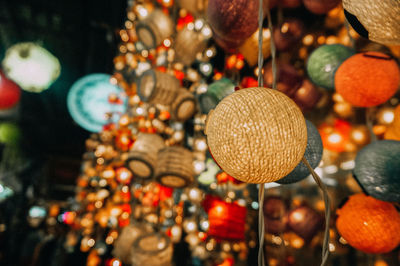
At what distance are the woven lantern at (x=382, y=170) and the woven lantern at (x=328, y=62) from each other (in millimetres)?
442

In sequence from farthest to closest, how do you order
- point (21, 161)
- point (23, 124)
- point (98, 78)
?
point (21, 161) < point (23, 124) < point (98, 78)

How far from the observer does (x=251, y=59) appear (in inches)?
62.6

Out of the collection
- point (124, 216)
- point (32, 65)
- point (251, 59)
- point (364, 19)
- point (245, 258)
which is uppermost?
point (32, 65)

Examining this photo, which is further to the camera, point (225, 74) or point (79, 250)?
point (79, 250)

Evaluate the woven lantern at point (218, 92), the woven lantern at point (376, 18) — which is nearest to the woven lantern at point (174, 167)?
the woven lantern at point (218, 92)

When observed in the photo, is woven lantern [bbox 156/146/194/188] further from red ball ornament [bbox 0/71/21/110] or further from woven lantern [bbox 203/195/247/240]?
red ball ornament [bbox 0/71/21/110]

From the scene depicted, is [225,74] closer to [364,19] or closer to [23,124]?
[364,19]

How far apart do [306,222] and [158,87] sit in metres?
1.30

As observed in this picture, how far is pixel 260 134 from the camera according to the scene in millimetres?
513

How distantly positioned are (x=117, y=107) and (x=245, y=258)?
7.98 feet

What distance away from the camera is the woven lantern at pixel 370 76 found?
917 millimetres

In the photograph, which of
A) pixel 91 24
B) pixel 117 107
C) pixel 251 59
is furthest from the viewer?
pixel 91 24

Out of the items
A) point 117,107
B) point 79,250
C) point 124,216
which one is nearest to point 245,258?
point 124,216

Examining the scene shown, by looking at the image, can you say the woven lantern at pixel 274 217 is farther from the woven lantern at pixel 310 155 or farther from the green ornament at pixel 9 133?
the green ornament at pixel 9 133
